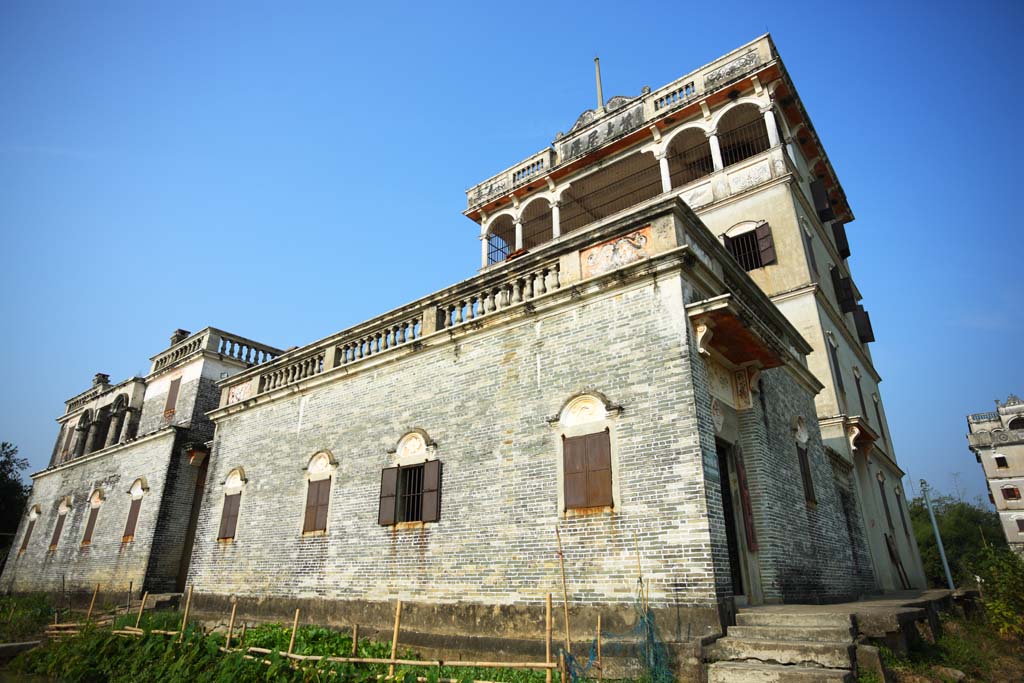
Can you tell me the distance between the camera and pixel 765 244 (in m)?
16.1

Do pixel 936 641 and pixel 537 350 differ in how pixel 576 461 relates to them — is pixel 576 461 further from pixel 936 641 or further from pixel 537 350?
pixel 936 641

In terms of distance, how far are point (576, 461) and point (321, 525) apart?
6.29m

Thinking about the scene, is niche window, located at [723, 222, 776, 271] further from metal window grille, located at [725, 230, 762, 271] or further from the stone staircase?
the stone staircase

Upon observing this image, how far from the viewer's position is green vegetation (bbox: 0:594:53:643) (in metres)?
14.5

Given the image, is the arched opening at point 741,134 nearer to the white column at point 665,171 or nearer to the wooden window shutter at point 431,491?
the white column at point 665,171

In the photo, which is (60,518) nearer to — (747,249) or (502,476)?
(502,476)

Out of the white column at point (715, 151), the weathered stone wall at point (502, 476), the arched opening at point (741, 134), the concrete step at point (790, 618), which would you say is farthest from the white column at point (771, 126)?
the concrete step at point (790, 618)

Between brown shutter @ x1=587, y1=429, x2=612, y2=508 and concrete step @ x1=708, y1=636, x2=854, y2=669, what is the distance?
223cm

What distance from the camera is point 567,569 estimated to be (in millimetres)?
8312

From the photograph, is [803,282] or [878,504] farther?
[878,504]

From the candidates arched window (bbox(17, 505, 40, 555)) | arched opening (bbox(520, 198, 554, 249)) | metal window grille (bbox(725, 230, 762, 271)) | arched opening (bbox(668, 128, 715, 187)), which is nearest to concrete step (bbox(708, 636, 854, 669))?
metal window grille (bbox(725, 230, 762, 271))

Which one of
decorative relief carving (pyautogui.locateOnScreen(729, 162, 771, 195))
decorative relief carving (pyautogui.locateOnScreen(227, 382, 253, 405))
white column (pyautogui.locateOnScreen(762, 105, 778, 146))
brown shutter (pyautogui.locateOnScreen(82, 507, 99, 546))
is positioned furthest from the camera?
brown shutter (pyautogui.locateOnScreen(82, 507, 99, 546))

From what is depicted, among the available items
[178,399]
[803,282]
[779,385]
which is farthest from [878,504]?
[178,399]

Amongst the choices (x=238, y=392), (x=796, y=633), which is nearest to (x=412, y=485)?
(x=796, y=633)
